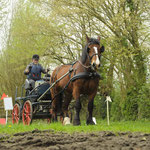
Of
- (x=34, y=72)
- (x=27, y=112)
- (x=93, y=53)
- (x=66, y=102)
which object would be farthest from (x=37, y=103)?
(x=93, y=53)

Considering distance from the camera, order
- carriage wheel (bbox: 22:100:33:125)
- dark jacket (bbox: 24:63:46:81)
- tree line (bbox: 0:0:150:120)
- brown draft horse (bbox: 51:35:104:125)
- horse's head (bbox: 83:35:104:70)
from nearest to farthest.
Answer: horse's head (bbox: 83:35:104:70) < brown draft horse (bbox: 51:35:104:125) < carriage wheel (bbox: 22:100:33:125) < dark jacket (bbox: 24:63:46:81) < tree line (bbox: 0:0:150:120)

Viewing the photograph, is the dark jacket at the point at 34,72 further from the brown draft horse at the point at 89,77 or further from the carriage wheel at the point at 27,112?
the brown draft horse at the point at 89,77

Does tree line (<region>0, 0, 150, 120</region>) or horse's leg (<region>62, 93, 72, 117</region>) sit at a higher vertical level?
tree line (<region>0, 0, 150, 120</region>)

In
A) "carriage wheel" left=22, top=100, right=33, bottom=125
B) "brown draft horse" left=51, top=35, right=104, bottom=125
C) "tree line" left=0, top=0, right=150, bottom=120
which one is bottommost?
"carriage wheel" left=22, top=100, right=33, bottom=125

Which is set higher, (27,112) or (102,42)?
(102,42)

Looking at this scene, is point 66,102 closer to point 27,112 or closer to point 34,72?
point 27,112

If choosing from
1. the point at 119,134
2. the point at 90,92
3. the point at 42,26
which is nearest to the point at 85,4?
the point at 42,26

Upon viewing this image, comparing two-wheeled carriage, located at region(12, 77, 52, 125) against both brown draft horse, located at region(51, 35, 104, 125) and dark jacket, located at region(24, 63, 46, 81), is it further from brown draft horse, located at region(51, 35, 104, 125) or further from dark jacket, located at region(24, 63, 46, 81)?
brown draft horse, located at region(51, 35, 104, 125)

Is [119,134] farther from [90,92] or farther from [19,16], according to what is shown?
[19,16]

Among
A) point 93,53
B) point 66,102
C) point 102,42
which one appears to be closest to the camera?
point 93,53

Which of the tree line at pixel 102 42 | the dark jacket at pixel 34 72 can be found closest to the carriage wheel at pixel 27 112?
the dark jacket at pixel 34 72

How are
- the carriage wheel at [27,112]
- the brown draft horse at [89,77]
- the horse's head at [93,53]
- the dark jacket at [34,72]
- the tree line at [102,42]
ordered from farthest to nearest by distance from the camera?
the tree line at [102,42]
the dark jacket at [34,72]
the carriage wheel at [27,112]
the brown draft horse at [89,77]
the horse's head at [93,53]

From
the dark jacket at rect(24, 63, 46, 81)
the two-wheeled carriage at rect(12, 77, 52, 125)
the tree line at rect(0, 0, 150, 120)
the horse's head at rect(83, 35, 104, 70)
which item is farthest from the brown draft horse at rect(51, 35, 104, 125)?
the tree line at rect(0, 0, 150, 120)

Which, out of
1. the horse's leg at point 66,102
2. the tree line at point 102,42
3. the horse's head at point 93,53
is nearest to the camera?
the horse's head at point 93,53
